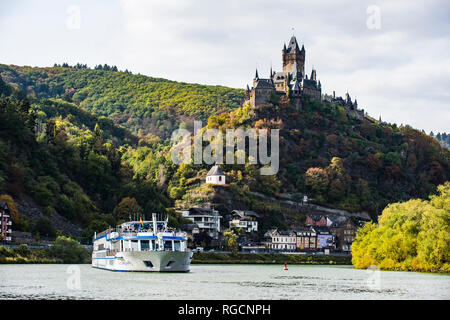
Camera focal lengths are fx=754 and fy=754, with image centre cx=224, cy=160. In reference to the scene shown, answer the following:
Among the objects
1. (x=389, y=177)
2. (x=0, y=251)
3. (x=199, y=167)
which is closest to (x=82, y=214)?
(x=0, y=251)

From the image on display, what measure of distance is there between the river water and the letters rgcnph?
96971 mm

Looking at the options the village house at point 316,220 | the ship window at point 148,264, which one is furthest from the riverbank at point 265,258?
the ship window at point 148,264

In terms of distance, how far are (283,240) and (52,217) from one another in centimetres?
5366

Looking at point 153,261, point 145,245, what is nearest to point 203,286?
point 153,261

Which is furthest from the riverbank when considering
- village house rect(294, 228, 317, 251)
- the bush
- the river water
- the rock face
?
the river water

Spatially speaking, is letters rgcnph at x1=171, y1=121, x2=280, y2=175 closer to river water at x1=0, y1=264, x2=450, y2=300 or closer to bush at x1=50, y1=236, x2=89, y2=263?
bush at x1=50, y1=236, x2=89, y2=263

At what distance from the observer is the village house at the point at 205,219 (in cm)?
14650

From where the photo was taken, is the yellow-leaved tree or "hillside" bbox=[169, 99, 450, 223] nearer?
the yellow-leaved tree

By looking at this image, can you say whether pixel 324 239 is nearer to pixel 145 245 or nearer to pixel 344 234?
pixel 344 234

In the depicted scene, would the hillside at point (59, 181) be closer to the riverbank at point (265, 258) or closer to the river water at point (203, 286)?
the riverbank at point (265, 258)

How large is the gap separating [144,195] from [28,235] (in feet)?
120

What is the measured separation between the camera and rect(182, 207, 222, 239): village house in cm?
14650

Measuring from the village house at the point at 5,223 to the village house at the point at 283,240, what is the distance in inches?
2440
